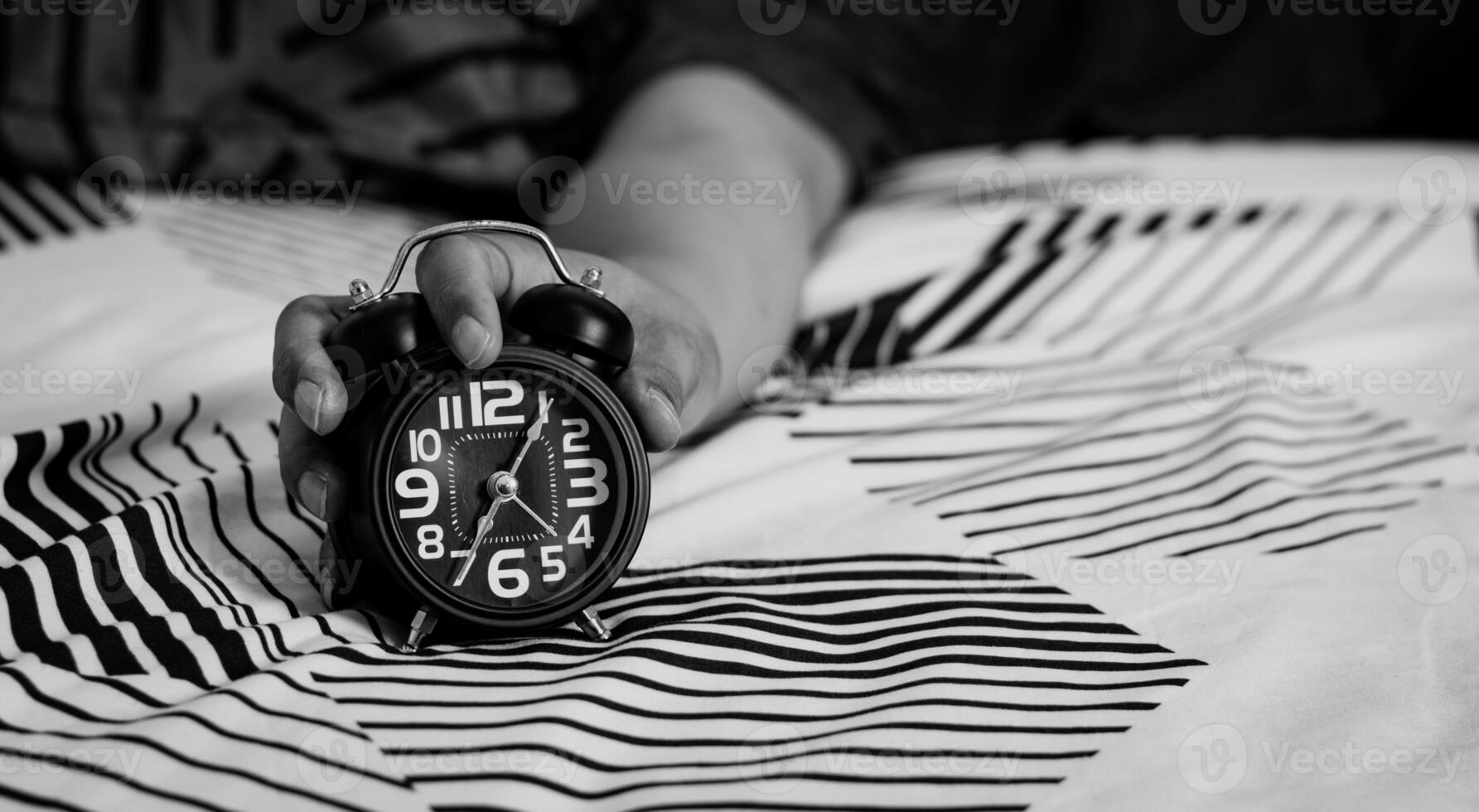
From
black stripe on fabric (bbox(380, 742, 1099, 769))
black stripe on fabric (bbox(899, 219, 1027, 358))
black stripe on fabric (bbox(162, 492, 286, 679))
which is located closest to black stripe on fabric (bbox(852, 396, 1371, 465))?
black stripe on fabric (bbox(899, 219, 1027, 358))

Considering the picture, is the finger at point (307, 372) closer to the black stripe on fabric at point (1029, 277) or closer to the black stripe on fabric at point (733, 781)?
the black stripe on fabric at point (733, 781)

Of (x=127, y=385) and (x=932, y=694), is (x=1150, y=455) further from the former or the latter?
(x=127, y=385)

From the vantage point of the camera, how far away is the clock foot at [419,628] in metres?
0.71

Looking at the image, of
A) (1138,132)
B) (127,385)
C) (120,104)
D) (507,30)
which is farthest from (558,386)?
(1138,132)

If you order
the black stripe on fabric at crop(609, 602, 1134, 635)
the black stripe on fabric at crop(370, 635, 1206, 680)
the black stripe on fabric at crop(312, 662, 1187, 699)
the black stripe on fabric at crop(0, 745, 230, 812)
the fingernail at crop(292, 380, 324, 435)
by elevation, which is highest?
the fingernail at crop(292, 380, 324, 435)

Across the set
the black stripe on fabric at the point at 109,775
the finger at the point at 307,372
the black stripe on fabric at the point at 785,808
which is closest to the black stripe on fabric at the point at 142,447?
the finger at the point at 307,372

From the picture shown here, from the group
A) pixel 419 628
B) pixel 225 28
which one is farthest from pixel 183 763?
pixel 225 28

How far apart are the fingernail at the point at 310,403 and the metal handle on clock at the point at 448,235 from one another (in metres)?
0.07

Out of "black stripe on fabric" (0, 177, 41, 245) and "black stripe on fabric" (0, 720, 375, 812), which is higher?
"black stripe on fabric" (0, 177, 41, 245)

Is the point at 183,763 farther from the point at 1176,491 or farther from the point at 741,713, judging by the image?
the point at 1176,491

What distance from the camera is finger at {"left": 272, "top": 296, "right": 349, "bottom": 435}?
0.68 metres

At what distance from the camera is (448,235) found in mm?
737

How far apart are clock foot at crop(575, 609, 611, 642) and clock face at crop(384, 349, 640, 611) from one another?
0.02 meters

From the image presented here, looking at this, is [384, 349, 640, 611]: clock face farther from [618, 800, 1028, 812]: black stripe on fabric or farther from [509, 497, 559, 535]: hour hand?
[618, 800, 1028, 812]: black stripe on fabric
